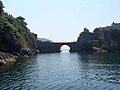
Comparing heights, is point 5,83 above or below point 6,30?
below

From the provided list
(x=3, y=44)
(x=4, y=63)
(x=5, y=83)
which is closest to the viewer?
(x=5, y=83)

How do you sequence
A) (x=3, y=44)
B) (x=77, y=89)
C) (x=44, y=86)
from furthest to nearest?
(x=3, y=44) < (x=44, y=86) < (x=77, y=89)

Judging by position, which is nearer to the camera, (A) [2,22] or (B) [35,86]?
(B) [35,86]

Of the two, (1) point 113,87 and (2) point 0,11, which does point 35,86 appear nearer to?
(1) point 113,87

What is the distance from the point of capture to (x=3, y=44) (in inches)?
5472

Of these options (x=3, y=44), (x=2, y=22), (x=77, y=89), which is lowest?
(x=77, y=89)

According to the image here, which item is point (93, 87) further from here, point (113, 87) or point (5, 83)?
point (5, 83)

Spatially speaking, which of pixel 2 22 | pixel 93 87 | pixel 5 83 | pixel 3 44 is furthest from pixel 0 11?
pixel 93 87

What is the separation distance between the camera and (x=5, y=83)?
60.8 meters

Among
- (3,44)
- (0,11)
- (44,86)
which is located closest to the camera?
(44,86)

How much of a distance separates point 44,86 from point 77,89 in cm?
811

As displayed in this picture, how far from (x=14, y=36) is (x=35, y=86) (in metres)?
90.5

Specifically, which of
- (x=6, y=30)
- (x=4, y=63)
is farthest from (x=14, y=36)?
(x=4, y=63)

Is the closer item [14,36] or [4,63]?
[4,63]
